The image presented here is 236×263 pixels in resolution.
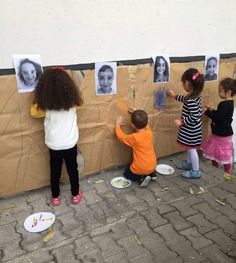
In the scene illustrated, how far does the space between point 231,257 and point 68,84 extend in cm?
173

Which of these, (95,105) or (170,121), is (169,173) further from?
(95,105)

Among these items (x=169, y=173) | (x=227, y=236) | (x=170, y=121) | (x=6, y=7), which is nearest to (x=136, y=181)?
(x=169, y=173)

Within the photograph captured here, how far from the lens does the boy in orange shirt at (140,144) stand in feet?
9.81

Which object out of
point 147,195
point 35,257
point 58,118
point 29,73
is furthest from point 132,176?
point 29,73

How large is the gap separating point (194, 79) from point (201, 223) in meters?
1.32

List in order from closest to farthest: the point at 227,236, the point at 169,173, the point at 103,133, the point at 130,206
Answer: the point at 227,236 → the point at 130,206 → the point at 103,133 → the point at 169,173

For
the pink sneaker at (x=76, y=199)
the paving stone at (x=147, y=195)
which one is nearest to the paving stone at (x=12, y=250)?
the pink sneaker at (x=76, y=199)

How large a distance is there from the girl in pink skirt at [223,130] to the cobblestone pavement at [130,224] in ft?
0.83

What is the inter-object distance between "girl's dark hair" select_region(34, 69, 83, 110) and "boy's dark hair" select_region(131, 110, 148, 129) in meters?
0.72

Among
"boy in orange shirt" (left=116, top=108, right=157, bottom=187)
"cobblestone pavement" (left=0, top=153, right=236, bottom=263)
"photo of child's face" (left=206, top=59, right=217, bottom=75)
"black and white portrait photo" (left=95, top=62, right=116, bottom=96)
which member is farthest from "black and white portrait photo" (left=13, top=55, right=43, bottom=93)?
"photo of child's face" (left=206, top=59, right=217, bottom=75)

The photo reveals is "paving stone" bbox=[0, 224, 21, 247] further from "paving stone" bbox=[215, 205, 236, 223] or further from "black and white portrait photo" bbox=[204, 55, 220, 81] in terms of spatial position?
"black and white portrait photo" bbox=[204, 55, 220, 81]

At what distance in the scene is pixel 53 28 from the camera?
2.47m

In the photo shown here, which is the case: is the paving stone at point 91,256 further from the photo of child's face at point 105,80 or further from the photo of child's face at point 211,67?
the photo of child's face at point 211,67

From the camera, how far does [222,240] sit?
2.38 metres
